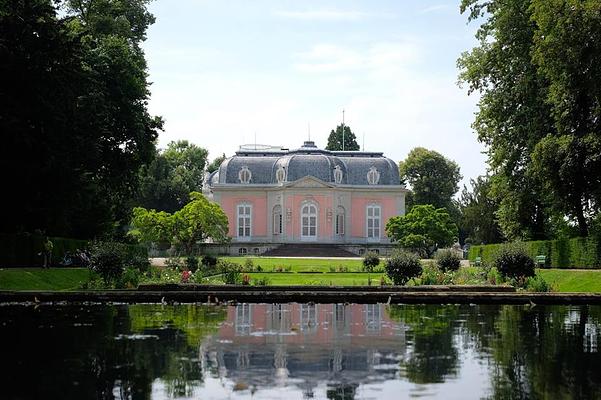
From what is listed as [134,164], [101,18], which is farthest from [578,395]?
[101,18]

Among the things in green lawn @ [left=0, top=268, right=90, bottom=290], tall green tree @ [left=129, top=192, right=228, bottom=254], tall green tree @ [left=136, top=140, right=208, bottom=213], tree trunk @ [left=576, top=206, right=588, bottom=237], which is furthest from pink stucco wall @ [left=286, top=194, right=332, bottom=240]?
green lawn @ [left=0, top=268, right=90, bottom=290]

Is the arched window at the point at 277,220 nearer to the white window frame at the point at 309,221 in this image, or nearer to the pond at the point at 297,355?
the white window frame at the point at 309,221

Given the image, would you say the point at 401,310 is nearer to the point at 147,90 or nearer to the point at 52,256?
the point at 52,256

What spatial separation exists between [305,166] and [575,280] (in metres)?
45.0

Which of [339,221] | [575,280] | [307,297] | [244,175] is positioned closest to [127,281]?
[307,297]

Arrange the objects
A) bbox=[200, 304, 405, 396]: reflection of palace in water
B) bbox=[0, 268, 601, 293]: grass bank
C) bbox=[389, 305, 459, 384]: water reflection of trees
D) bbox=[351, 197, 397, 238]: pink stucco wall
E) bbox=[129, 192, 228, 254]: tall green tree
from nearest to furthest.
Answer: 1. bbox=[200, 304, 405, 396]: reflection of palace in water
2. bbox=[389, 305, 459, 384]: water reflection of trees
3. bbox=[0, 268, 601, 293]: grass bank
4. bbox=[129, 192, 228, 254]: tall green tree
5. bbox=[351, 197, 397, 238]: pink stucco wall

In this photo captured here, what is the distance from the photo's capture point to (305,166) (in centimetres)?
7012

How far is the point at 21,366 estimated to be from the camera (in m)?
9.16

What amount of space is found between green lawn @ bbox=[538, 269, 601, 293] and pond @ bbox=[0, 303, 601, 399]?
8601 mm

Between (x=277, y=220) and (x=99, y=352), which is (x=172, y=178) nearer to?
(x=277, y=220)

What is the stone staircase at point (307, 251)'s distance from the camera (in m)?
62.4

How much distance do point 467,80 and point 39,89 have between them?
19.1 meters

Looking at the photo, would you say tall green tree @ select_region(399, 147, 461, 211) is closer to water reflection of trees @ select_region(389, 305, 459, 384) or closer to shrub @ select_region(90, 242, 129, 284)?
shrub @ select_region(90, 242, 129, 284)

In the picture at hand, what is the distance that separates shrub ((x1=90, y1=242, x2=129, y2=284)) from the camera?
2212 centimetres
